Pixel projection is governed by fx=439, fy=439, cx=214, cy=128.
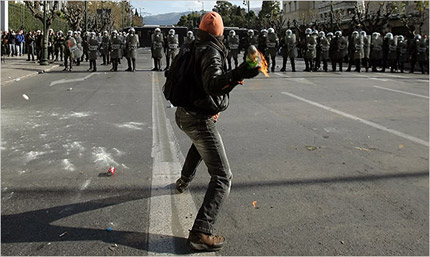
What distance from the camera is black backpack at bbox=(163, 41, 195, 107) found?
11.0 feet

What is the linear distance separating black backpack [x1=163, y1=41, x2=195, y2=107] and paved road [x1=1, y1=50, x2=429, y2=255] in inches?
45.1

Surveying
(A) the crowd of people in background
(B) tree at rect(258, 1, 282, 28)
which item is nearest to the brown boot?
(A) the crowd of people in background

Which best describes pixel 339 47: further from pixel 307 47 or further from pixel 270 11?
pixel 270 11

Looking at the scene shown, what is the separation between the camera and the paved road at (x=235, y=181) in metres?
3.59

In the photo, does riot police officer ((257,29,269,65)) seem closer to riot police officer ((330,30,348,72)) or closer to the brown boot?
riot police officer ((330,30,348,72))

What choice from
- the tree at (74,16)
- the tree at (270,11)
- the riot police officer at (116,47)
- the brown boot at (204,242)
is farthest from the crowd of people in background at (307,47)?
the tree at (270,11)

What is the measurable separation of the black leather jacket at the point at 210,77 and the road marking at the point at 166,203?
1059mm

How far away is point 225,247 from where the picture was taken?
3455mm

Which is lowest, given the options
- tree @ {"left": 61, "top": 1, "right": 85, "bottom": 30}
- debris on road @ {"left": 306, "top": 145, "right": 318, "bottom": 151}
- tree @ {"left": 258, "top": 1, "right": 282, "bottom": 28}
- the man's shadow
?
the man's shadow

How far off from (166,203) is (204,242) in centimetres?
110

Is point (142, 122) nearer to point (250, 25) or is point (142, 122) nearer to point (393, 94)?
point (393, 94)

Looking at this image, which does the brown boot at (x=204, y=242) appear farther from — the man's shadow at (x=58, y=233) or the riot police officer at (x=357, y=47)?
the riot police officer at (x=357, y=47)

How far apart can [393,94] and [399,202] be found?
31.4ft

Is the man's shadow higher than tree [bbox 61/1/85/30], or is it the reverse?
tree [bbox 61/1/85/30]
